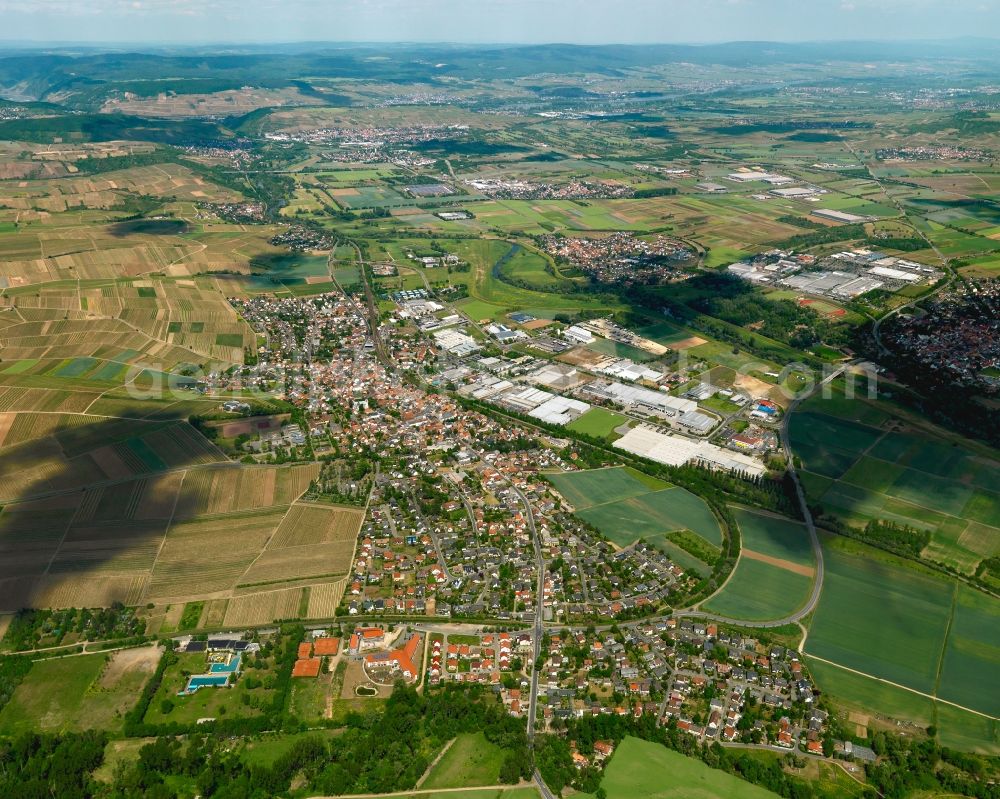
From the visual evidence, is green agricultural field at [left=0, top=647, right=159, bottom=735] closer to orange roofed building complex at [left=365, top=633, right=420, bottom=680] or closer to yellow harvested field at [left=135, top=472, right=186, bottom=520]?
orange roofed building complex at [left=365, top=633, right=420, bottom=680]

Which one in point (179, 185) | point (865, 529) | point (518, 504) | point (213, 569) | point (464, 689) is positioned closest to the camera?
point (464, 689)

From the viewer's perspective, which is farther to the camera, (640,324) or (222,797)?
(640,324)

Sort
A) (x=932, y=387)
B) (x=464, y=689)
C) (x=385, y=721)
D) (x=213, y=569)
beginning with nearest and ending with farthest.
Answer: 1. (x=385, y=721)
2. (x=464, y=689)
3. (x=213, y=569)
4. (x=932, y=387)

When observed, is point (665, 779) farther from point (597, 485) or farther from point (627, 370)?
point (627, 370)

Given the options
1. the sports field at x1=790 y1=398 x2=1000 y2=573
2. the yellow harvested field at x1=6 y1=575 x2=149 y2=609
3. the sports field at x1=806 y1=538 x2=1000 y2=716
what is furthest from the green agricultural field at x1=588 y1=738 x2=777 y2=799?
the yellow harvested field at x1=6 y1=575 x2=149 y2=609

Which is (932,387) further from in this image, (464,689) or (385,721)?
(385,721)

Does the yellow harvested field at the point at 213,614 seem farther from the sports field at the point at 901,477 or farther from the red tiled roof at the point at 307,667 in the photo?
the sports field at the point at 901,477

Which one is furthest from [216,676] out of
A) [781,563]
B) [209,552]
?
[781,563]

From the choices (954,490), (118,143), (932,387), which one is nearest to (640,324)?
(932,387)
